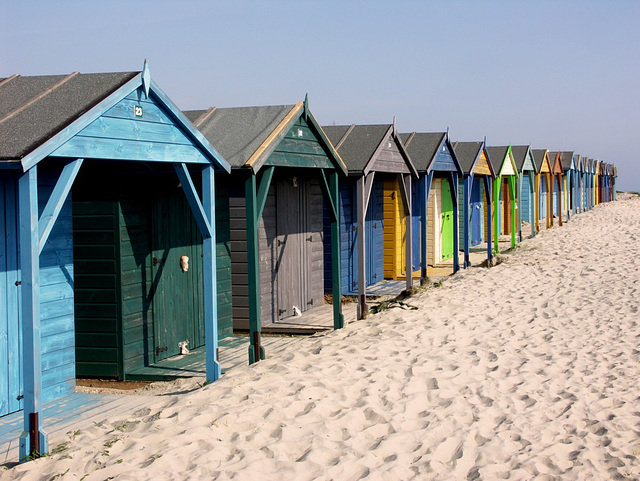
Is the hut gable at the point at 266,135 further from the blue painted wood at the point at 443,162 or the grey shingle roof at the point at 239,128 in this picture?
the blue painted wood at the point at 443,162

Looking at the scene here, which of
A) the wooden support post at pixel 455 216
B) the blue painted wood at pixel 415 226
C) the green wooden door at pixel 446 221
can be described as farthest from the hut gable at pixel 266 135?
the green wooden door at pixel 446 221

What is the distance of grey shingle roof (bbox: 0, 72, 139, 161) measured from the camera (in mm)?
5035

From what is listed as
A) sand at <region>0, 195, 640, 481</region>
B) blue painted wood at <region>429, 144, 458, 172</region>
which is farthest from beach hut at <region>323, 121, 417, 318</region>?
sand at <region>0, 195, 640, 481</region>

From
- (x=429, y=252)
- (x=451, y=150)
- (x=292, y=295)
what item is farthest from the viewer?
(x=429, y=252)

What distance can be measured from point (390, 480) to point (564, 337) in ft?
16.5

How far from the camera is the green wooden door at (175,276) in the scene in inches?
321

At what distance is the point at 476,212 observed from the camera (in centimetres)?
2270

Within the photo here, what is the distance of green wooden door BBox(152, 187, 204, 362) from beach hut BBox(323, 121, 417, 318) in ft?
8.23

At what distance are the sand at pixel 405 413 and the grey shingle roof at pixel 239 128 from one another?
2249mm

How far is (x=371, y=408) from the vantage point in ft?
20.3

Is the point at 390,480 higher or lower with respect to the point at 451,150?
lower

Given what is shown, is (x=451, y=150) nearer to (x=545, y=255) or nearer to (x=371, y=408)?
(x=545, y=255)

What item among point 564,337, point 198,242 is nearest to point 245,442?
point 198,242

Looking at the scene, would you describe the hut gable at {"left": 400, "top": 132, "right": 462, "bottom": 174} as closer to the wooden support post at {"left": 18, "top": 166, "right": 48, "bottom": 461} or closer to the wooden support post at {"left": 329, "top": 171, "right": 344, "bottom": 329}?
the wooden support post at {"left": 329, "top": 171, "right": 344, "bottom": 329}
